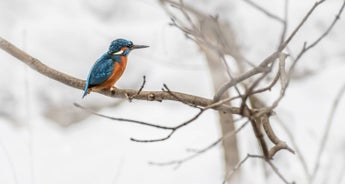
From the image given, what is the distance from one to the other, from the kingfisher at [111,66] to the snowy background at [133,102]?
93.8 inches

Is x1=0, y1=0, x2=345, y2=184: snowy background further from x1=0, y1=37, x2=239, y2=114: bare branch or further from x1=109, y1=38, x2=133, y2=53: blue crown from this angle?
x1=109, y1=38, x2=133, y2=53: blue crown

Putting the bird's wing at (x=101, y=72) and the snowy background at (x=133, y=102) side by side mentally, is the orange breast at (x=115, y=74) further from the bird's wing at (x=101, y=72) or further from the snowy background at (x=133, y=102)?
the snowy background at (x=133, y=102)

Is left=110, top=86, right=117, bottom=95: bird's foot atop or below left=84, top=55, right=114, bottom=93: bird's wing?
below

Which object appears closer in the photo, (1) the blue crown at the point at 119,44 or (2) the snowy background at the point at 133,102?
(1) the blue crown at the point at 119,44

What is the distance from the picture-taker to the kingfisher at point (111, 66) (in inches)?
36.4

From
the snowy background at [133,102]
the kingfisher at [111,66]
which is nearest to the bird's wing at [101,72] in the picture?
the kingfisher at [111,66]

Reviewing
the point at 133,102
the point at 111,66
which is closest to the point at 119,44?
the point at 111,66

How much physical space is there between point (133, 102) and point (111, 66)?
3834mm

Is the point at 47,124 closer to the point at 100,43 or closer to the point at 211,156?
the point at 100,43

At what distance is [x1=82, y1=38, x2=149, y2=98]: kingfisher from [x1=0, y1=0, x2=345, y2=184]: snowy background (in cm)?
238

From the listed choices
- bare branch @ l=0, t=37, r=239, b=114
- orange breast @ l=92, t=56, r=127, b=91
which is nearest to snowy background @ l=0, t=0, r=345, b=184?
bare branch @ l=0, t=37, r=239, b=114

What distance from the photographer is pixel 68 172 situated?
3.66 metres

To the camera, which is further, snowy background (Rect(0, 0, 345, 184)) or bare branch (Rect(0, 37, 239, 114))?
snowy background (Rect(0, 0, 345, 184))

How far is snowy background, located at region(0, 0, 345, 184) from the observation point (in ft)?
12.4
